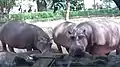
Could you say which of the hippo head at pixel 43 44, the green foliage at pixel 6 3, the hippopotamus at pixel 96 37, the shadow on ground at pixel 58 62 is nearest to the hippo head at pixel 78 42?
the hippopotamus at pixel 96 37

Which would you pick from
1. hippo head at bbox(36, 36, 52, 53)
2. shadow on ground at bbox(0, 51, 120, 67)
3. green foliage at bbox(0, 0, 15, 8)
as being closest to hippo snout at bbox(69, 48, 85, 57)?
shadow on ground at bbox(0, 51, 120, 67)

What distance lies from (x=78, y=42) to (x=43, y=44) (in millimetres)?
1278

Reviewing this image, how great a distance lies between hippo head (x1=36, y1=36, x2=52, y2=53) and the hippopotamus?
773mm

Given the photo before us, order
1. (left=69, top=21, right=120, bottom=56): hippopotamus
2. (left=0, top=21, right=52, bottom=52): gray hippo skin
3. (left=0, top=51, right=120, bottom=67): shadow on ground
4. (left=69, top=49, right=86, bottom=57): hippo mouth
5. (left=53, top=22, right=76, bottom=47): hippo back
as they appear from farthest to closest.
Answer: (left=53, top=22, right=76, bottom=47): hippo back, (left=0, top=21, right=52, bottom=52): gray hippo skin, (left=69, top=21, right=120, bottom=56): hippopotamus, (left=69, top=49, right=86, bottom=57): hippo mouth, (left=0, top=51, right=120, bottom=67): shadow on ground

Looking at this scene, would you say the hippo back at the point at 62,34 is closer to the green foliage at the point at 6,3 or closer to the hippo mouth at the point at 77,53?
the hippo mouth at the point at 77,53

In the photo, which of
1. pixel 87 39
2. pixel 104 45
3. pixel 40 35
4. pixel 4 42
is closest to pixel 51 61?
pixel 87 39

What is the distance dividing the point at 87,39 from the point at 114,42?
71cm

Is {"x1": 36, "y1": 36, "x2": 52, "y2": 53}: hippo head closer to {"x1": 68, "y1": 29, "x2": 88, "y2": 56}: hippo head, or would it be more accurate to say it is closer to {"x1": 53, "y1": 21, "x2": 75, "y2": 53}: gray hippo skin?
{"x1": 53, "y1": 21, "x2": 75, "y2": 53}: gray hippo skin

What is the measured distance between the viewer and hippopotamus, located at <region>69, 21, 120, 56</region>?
4922 mm

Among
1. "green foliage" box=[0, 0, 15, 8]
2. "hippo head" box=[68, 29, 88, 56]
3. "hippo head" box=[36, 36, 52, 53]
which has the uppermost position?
"green foliage" box=[0, 0, 15, 8]

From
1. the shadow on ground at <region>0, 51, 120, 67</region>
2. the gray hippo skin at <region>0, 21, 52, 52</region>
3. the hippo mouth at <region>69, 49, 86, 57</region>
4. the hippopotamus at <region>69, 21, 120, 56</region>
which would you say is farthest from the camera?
the gray hippo skin at <region>0, 21, 52, 52</region>

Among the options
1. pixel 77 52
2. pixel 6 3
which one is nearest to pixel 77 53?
pixel 77 52

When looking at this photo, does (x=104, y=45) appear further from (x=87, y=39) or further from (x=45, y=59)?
(x=45, y=59)

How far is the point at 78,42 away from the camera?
4863mm
